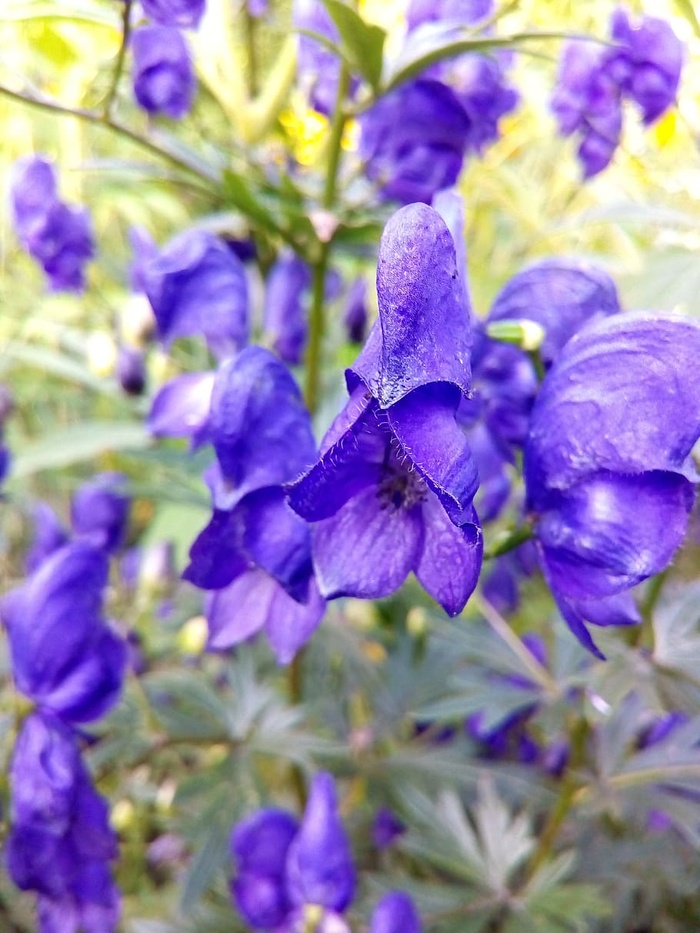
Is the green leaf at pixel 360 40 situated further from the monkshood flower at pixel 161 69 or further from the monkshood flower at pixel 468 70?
the monkshood flower at pixel 161 69

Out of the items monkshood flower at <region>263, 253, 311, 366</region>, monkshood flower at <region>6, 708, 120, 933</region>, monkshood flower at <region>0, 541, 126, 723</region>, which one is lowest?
monkshood flower at <region>6, 708, 120, 933</region>

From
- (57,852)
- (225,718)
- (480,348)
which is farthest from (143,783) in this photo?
(480,348)

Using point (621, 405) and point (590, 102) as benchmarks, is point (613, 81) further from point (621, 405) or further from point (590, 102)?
point (621, 405)

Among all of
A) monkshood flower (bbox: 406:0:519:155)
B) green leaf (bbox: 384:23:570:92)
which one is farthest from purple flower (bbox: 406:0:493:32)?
green leaf (bbox: 384:23:570:92)

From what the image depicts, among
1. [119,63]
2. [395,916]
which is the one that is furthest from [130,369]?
[395,916]

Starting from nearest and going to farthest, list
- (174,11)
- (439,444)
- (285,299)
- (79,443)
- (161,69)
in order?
(439,444)
(174,11)
(161,69)
(285,299)
(79,443)

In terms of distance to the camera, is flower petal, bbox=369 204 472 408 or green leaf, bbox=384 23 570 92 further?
green leaf, bbox=384 23 570 92

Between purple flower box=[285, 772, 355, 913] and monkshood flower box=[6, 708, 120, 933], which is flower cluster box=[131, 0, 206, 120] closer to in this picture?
monkshood flower box=[6, 708, 120, 933]
